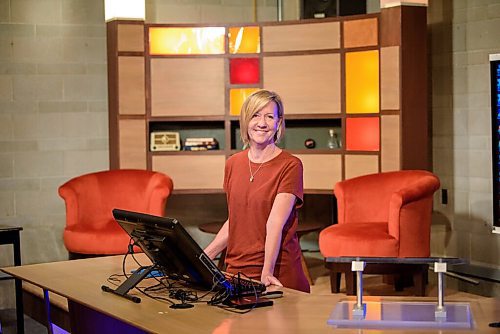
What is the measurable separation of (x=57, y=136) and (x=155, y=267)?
423cm

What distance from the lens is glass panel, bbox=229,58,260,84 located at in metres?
7.35

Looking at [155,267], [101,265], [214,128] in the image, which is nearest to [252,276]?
[155,267]

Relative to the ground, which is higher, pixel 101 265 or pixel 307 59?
pixel 307 59

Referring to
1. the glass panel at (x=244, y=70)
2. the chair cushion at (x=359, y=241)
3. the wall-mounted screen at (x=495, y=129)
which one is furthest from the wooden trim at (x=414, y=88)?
the glass panel at (x=244, y=70)

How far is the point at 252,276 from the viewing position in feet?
12.2

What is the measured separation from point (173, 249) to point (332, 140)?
430cm

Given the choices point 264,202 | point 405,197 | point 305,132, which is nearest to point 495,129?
point 405,197

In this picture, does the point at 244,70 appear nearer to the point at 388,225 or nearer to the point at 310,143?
the point at 310,143

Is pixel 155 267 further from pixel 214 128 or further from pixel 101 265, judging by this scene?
pixel 214 128

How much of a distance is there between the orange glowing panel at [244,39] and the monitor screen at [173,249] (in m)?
4.04

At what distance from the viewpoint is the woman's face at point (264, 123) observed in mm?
3645

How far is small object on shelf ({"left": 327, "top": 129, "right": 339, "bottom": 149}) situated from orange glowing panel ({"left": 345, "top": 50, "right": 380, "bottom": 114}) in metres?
0.33

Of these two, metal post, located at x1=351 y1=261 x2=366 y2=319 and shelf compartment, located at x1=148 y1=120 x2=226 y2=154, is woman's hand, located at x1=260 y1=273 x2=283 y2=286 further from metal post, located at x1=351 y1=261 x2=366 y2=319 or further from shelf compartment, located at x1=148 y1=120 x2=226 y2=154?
shelf compartment, located at x1=148 y1=120 x2=226 y2=154

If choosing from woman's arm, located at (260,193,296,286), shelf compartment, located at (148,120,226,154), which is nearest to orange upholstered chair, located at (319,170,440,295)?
shelf compartment, located at (148,120,226,154)
